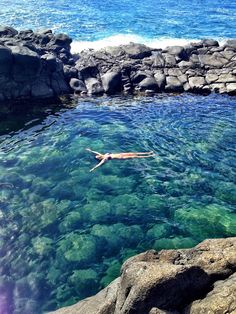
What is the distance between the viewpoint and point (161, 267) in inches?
428

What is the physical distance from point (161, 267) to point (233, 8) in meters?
69.9

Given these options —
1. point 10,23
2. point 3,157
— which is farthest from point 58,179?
point 10,23

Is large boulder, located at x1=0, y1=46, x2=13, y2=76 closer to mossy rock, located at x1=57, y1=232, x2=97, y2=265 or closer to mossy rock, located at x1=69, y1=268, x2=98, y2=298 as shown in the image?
mossy rock, located at x1=57, y1=232, x2=97, y2=265

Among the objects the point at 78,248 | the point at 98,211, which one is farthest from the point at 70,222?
the point at 78,248

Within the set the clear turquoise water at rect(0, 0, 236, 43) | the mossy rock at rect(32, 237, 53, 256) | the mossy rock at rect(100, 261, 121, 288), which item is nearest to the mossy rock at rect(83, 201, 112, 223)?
the mossy rock at rect(32, 237, 53, 256)

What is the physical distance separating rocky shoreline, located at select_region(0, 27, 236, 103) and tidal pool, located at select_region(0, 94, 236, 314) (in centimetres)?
368

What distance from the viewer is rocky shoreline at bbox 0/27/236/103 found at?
109 ft

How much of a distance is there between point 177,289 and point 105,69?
29.9 m

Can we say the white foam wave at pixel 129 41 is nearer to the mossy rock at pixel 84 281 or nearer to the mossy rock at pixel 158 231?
the mossy rock at pixel 158 231

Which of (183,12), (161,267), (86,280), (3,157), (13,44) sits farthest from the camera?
(183,12)

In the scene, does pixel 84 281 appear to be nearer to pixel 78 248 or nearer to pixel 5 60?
pixel 78 248

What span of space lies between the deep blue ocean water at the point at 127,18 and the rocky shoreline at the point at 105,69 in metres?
10.7

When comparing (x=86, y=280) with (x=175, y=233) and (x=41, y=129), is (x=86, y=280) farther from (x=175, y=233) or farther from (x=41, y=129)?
(x=41, y=129)

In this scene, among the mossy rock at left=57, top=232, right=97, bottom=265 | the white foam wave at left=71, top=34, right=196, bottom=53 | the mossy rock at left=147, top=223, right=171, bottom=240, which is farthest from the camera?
the white foam wave at left=71, top=34, right=196, bottom=53
